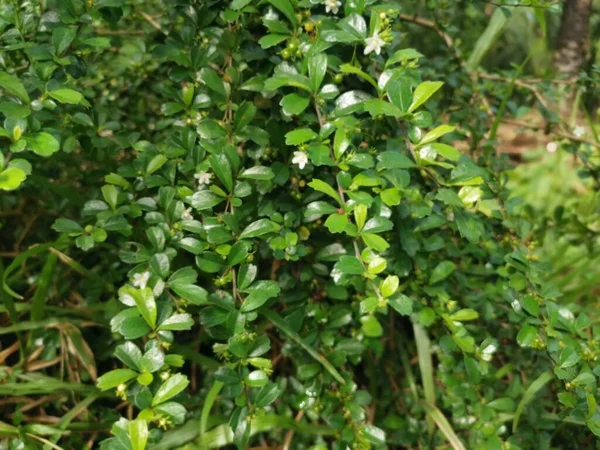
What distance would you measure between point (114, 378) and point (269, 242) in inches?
11.3

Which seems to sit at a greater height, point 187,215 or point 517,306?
point 187,215

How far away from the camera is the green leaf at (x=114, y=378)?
0.71 m

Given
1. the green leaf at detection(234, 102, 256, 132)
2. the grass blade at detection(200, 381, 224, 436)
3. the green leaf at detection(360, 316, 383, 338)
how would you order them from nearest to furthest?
1. the green leaf at detection(234, 102, 256, 132)
2. the grass blade at detection(200, 381, 224, 436)
3. the green leaf at detection(360, 316, 383, 338)

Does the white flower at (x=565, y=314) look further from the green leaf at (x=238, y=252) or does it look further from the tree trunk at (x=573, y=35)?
the tree trunk at (x=573, y=35)

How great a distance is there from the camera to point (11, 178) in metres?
0.70

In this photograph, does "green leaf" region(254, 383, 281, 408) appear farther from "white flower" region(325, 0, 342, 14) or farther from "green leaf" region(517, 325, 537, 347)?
"white flower" region(325, 0, 342, 14)

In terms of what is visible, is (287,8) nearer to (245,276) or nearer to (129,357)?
(245,276)

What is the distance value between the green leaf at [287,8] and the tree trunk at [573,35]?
125 centimetres

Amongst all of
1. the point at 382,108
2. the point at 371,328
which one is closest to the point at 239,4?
the point at 382,108

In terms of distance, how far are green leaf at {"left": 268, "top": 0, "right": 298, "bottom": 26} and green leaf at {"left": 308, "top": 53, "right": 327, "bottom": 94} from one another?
0.32 ft

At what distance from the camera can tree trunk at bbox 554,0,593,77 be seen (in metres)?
1.86

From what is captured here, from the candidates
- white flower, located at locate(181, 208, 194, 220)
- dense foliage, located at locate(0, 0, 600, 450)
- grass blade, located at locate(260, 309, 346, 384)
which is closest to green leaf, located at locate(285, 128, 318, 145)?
dense foliage, located at locate(0, 0, 600, 450)

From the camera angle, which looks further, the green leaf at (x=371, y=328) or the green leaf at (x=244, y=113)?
the green leaf at (x=371, y=328)

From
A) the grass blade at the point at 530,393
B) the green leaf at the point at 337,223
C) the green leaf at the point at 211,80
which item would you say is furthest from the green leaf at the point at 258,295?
the grass blade at the point at 530,393
